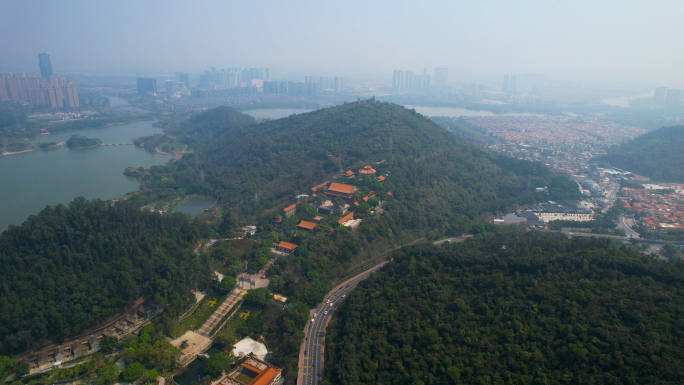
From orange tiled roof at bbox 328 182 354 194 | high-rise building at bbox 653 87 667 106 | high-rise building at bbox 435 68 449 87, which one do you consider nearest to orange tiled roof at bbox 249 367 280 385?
orange tiled roof at bbox 328 182 354 194

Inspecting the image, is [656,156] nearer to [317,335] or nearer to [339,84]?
[317,335]

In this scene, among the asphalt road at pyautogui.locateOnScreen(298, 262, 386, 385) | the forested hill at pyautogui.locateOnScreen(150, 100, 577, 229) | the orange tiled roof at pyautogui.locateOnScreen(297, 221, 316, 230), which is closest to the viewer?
the asphalt road at pyautogui.locateOnScreen(298, 262, 386, 385)

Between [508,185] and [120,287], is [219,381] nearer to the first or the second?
[120,287]

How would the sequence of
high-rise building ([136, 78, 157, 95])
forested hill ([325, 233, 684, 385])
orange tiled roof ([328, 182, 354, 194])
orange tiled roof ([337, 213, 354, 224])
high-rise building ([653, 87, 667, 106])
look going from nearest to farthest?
forested hill ([325, 233, 684, 385]) → orange tiled roof ([337, 213, 354, 224]) → orange tiled roof ([328, 182, 354, 194]) → high-rise building ([653, 87, 667, 106]) → high-rise building ([136, 78, 157, 95])

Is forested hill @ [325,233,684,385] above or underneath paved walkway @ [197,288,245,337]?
above

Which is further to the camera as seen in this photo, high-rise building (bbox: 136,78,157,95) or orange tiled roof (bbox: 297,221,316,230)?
high-rise building (bbox: 136,78,157,95)

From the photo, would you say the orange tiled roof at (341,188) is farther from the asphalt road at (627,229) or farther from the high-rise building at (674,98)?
the high-rise building at (674,98)

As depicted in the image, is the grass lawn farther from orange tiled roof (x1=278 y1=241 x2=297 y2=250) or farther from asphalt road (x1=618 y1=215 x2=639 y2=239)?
asphalt road (x1=618 y1=215 x2=639 y2=239)
